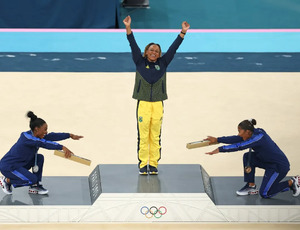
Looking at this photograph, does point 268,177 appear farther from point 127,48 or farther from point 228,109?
point 127,48

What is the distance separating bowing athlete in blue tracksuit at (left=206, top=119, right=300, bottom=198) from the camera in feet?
25.8

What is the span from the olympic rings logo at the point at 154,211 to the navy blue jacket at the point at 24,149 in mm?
1205

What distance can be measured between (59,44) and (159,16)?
304 cm

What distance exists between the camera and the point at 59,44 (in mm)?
15555

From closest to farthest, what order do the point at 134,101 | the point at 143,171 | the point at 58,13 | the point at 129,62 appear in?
the point at 143,171 → the point at 134,101 → the point at 129,62 → the point at 58,13

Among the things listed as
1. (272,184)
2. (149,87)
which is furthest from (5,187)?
(272,184)

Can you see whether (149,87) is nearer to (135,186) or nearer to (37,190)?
(135,186)

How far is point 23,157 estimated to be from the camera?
26.1 ft

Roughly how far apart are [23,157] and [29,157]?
79mm

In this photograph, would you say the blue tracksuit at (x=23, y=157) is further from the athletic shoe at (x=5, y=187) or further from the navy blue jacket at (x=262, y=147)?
the navy blue jacket at (x=262, y=147)

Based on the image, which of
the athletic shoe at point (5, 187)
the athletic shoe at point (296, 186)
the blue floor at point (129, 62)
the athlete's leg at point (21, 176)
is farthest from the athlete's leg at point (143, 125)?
the blue floor at point (129, 62)

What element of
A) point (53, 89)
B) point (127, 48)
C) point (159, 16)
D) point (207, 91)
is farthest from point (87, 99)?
point (159, 16)

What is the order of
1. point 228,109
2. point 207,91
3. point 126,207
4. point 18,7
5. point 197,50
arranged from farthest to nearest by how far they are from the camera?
point 18,7 → point 197,50 → point 207,91 → point 228,109 → point 126,207

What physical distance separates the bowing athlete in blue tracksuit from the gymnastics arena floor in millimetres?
246
